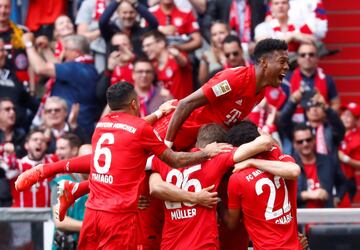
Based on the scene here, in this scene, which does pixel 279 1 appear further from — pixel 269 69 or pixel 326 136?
pixel 269 69

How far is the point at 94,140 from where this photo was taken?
11.9 meters

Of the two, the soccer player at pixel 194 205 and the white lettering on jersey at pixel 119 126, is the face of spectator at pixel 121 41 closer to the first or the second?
the white lettering on jersey at pixel 119 126

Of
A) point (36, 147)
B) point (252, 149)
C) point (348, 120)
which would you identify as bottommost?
point (36, 147)

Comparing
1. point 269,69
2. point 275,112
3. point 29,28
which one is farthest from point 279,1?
point 269,69

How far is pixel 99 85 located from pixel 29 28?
186 cm

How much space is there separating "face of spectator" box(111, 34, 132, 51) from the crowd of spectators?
0.01 meters

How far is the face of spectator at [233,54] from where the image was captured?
15.8 m

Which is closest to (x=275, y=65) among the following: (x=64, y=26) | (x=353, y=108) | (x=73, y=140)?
(x=73, y=140)

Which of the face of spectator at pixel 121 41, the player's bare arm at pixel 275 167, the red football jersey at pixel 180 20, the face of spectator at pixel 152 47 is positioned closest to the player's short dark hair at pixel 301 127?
the face of spectator at pixel 152 47

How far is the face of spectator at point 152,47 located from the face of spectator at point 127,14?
445 mm

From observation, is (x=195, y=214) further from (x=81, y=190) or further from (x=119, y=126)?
(x=81, y=190)

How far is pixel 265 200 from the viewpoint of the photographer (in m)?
11.4

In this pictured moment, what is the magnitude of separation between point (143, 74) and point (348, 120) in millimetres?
2507

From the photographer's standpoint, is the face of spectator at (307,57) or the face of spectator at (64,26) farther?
the face of spectator at (64,26)
